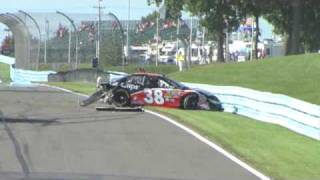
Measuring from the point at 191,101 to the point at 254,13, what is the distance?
34824 mm

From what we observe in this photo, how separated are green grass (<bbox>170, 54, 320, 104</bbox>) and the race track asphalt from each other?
12062 mm

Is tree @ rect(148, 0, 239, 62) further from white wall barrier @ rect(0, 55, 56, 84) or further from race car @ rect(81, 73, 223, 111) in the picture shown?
race car @ rect(81, 73, 223, 111)

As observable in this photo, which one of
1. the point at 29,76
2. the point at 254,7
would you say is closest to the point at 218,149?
the point at 29,76

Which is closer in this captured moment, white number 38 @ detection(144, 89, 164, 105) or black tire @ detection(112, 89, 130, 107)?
black tire @ detection(112, 89, 130, 107)

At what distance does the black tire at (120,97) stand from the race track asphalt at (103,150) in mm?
4059

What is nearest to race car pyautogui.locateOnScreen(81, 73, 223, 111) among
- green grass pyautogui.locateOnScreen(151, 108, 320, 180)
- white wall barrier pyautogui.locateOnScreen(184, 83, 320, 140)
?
white wall barrier pyautogui.locateOnScreen(184, 83, 320, 140)

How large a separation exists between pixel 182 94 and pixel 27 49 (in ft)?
118

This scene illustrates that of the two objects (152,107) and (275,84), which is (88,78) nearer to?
(275,84)

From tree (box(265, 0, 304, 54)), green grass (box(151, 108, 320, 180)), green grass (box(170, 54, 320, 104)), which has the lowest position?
green grass (box(151, 108, 320, 180))

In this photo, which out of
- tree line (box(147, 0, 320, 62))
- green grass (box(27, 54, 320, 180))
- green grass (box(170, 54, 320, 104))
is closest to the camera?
green grass (box(27, 54, 320, 180))

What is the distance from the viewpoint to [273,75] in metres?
39.5

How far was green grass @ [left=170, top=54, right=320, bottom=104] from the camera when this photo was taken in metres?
33.3

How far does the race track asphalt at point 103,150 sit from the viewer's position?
11453 millimetres

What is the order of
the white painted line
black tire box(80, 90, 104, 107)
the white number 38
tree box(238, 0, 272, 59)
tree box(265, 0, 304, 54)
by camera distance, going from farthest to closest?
tree box(238, 0, 272, 59), tree box(265, 0, 304, 54), the white number 38, black tire box(80, 90, 104, 107), the white painted line
